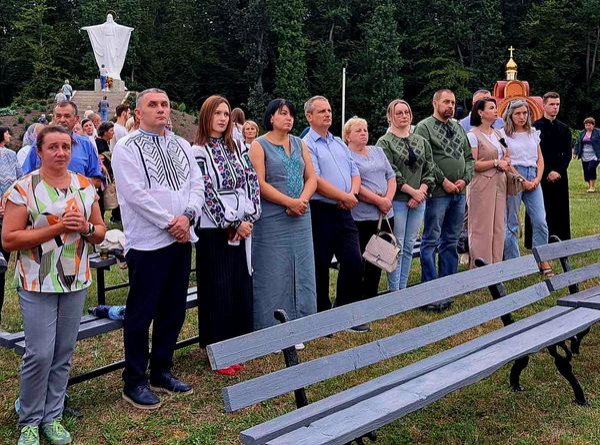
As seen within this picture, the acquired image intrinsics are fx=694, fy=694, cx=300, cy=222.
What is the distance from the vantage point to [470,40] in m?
47.8

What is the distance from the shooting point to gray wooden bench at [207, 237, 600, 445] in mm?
2807

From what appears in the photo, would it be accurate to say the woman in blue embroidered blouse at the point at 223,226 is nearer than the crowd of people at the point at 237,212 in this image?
No

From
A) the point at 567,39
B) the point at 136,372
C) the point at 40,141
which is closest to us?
the point at 40,141

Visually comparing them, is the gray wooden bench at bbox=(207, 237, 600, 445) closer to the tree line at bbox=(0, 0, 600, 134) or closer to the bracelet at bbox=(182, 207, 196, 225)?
the bracelet at bbox=(182, 207, 196, 225)

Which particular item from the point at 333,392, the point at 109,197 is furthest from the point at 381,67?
the point at 333,392

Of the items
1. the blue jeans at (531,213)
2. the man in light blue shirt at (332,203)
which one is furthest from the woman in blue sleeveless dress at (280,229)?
the blue jeans at (531,213)

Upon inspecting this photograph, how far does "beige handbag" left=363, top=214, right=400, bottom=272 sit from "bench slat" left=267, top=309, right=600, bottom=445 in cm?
155

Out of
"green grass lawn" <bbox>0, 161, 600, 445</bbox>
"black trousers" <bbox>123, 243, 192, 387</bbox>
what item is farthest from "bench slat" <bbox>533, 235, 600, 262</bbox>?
"black trousers" <bbox>123, 243, 192, 387</bbox>

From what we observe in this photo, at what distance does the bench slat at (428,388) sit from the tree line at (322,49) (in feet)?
134

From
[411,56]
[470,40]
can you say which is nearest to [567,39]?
[470,40]

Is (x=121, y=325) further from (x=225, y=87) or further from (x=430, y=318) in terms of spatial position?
(x=225, y=87)

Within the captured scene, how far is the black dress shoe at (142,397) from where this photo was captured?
4057 mm

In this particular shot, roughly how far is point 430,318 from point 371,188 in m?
1.21

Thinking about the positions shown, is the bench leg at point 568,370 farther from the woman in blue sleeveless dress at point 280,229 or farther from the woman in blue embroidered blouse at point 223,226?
the woman in blue embroidered blouse at point 223,226
